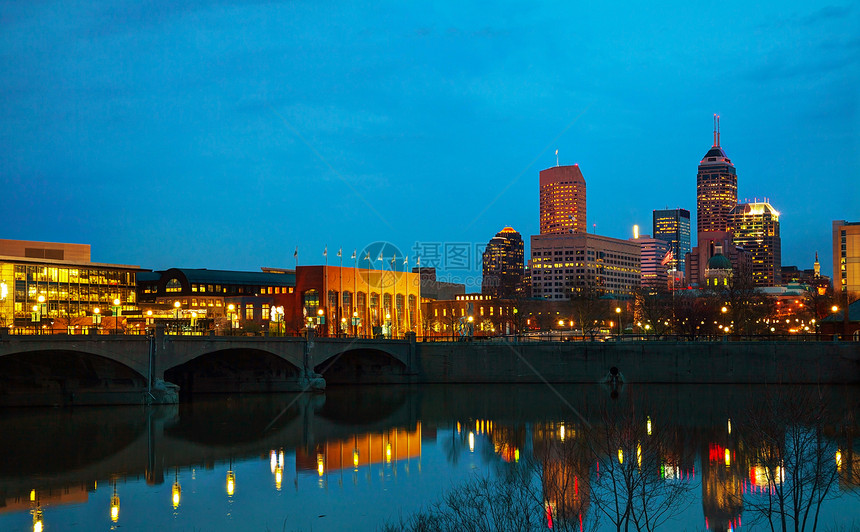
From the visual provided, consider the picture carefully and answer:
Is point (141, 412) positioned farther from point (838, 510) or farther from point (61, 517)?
point (838, 510)

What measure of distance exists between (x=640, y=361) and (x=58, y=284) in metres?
93.0

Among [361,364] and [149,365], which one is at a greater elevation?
[149,365]

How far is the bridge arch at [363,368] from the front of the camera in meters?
96.5

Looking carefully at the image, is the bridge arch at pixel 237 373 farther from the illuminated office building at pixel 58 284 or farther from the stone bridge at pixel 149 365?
the illuminated office building at pixel 58 284

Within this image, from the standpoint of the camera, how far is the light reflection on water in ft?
107

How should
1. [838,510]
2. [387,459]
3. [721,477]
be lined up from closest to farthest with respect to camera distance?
[838,510]
[721,477]
[387,459]

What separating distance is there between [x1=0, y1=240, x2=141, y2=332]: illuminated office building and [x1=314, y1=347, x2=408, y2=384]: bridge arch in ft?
128

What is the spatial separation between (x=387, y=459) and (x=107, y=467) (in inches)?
601

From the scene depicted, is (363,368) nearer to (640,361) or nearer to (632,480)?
(640,361)

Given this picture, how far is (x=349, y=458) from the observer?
159 ft

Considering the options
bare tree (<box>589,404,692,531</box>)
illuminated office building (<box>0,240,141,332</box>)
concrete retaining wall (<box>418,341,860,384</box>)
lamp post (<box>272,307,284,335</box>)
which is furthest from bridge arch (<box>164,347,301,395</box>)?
bare tree (<box>589,404,692,531</box>)

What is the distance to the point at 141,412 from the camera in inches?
2625

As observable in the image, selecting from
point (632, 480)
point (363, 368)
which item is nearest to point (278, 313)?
point (363, 368)

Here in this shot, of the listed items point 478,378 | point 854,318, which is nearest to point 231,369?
point 478,378
